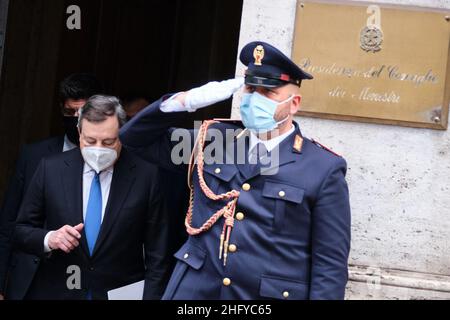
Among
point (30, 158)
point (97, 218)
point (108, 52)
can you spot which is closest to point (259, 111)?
point (97, 218)

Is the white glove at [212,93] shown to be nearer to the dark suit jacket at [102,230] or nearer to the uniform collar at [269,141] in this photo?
the uniform collar at [269,141]

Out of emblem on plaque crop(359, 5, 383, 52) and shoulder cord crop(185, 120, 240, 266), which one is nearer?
shoulder cord crop(185, 120, 240, 266)

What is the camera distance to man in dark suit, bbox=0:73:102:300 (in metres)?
4.94

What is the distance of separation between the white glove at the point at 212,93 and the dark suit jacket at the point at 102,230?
671 millimetres

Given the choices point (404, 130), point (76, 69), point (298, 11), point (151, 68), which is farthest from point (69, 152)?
point (151, 68)

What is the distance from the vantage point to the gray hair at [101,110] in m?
4.48

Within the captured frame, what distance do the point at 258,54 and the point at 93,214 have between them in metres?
1.09

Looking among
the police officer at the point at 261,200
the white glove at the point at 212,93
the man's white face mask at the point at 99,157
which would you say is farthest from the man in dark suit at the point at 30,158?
the white glove at the point at 212,93

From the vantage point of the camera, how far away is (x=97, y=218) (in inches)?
176

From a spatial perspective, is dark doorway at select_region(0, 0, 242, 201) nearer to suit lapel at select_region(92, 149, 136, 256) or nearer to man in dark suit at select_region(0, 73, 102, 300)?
man in dark suit at select_region(0, 73, 102, 300)

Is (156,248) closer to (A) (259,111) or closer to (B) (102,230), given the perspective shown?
(B) (102,230)

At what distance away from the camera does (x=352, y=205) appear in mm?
4895

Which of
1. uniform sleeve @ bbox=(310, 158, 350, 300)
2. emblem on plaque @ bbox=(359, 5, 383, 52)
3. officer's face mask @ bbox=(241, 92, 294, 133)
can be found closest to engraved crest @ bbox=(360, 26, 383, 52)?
emblem on plaque @ bbox=(359, 5, 383, 52)

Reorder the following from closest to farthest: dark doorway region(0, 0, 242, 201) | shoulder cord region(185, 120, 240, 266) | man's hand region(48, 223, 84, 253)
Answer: shoulder cord region(185, 120, 240, 266) < man's hand region(48, 223, 84, 253) < dark doorway region(0, 0, 242, 201)
